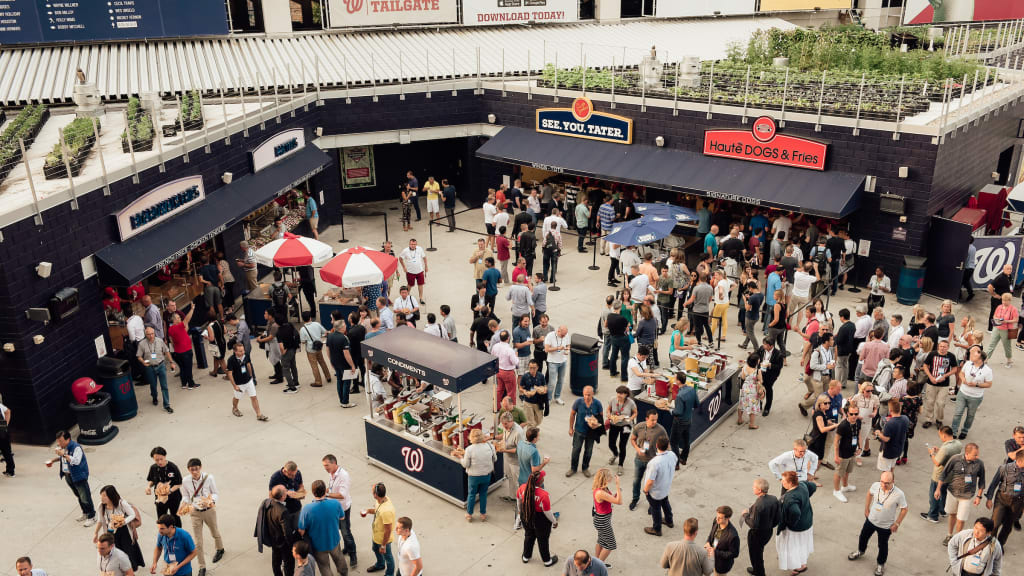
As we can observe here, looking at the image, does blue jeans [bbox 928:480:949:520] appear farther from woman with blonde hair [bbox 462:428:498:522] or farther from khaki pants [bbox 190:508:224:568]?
khaki pants [bbox 190:508:224:568]

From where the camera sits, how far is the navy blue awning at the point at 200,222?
49.1 feet

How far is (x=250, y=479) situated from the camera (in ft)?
41.9

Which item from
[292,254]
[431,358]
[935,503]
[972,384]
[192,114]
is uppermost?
[192,114]

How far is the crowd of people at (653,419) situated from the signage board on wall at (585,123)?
4637 mm

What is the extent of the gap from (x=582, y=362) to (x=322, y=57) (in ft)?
54.6

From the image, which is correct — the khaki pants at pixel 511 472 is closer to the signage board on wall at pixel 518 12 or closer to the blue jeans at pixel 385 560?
the blue jeans at pixel 385 560

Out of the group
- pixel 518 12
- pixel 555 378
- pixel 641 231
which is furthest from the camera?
pixel 518 12

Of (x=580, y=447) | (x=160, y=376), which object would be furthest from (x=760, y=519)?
(x=160, y=376)

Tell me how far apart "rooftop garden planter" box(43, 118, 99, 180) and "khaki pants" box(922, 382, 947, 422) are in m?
15.6

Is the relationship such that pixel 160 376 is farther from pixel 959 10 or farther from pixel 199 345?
pixel 959 10

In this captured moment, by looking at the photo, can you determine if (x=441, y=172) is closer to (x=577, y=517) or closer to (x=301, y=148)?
(x=301, y=148)

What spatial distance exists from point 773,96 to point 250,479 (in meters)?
16.4

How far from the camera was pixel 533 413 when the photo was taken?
13.4 meters

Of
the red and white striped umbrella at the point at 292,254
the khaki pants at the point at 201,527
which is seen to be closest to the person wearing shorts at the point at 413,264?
the red and white striped umbrella at the point at 292,254
